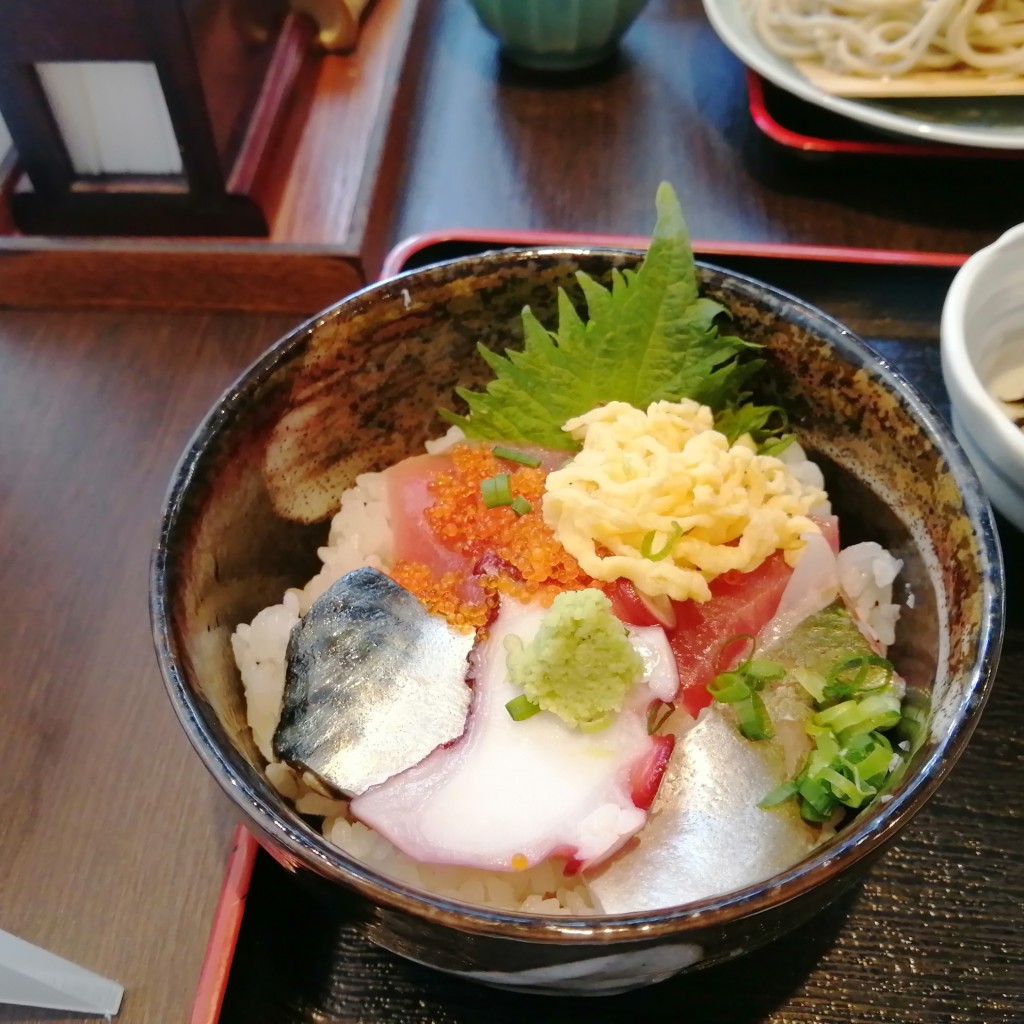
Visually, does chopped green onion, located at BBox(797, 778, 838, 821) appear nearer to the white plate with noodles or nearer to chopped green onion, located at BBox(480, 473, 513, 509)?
chopped green onion, located at BBox(480, 473, 513, 509)

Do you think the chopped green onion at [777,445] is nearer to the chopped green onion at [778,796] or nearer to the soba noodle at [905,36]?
the chopped green onion at [778,796]

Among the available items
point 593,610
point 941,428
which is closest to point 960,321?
point 941,428

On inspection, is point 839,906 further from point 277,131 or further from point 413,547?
point 277,131

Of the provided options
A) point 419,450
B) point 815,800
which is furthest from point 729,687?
point 419,450

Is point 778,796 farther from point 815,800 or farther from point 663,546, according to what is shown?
point 663,546

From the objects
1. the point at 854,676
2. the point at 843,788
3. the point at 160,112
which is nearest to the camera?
the point at 843,788

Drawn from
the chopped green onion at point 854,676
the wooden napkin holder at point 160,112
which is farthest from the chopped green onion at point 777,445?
the wooden napkin holder at point 160,112
